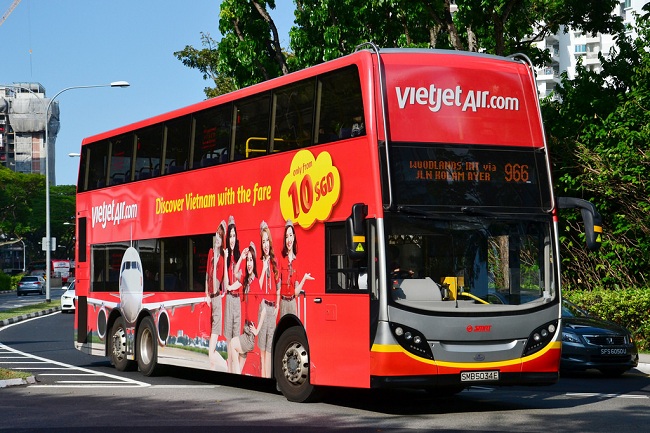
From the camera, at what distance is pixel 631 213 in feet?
88.3

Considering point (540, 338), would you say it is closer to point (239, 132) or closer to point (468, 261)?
point (468, 261)

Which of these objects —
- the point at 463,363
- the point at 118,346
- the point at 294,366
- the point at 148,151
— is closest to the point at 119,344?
the point at 118,346

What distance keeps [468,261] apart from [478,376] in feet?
4.27

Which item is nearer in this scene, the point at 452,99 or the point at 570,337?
the point at 452,99

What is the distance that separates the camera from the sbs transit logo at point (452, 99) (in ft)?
43.5

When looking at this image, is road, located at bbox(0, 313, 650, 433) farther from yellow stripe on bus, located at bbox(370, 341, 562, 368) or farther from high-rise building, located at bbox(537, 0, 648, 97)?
high-rise building, located at bbox(537, 0, 648, 97)

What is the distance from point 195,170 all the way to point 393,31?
14.3 metres

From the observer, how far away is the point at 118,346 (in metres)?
20.7

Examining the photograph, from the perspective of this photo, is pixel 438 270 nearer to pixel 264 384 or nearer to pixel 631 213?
pixel 264 384

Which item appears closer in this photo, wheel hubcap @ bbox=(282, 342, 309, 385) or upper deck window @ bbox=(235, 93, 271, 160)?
wheel hubcap @ bbox=(282, 342, 309, 385)

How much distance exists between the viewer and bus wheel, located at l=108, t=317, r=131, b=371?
20.5m

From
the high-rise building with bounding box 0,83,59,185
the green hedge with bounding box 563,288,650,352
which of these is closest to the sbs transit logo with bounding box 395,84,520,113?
the green hedge with bounding box 563,288,650,352

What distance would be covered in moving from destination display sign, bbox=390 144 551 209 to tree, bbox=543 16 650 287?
13216mm

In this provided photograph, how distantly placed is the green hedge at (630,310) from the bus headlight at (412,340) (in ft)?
39.3
